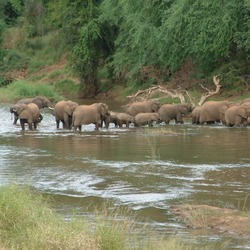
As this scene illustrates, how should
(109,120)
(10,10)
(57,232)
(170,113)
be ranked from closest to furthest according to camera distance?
(57,232), (109,120), (170,113), (10,10)

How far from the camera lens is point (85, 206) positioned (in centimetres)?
1426

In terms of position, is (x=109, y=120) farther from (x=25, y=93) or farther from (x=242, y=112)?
(x=25, y=93)

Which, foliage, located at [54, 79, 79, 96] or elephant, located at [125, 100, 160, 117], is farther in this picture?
foliage, located at [54, 79, 79, 96]

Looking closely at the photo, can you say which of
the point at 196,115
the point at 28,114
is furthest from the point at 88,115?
the point at 196,115

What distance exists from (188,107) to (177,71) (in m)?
11.1

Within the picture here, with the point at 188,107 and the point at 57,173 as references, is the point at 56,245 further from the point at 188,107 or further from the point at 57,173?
the point at 188,107

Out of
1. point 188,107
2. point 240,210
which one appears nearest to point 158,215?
point 240,210

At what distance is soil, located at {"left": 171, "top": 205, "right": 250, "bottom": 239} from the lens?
490 inches

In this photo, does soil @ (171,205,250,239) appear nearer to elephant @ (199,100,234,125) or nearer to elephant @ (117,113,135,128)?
elephant @ (117,113,135,128)

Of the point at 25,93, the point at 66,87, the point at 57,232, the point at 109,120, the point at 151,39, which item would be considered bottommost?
the point at 57,232

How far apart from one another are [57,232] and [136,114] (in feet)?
70.0

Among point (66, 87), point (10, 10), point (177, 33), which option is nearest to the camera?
point (177, 33)

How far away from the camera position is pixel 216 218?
12.9m

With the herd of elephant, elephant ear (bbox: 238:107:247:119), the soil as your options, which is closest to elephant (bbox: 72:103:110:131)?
the herd of elephant
